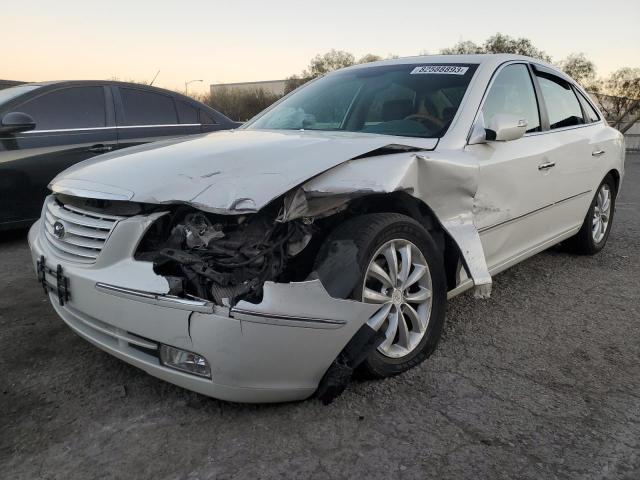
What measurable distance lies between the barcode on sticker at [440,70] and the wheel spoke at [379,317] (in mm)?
1719

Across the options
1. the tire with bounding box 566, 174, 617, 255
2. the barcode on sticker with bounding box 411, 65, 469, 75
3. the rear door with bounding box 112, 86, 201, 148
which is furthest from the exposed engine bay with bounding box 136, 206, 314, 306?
the rear door with bounding box 112, 86, 201, 148

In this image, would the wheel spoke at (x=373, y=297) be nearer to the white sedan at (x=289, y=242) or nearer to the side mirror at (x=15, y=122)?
the white sedan at (x=289, y=242)

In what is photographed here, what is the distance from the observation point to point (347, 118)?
3486 millimetres

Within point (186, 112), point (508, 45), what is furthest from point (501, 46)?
Answer: point (186, 112)

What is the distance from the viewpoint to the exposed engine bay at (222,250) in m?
2.07

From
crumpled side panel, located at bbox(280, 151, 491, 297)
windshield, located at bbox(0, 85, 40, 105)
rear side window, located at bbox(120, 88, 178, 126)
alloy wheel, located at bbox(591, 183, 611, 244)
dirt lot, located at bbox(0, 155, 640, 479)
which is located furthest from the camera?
rear side window, located at bbox(120, 88, 178, 126)

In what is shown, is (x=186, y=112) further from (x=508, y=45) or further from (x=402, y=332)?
(x=508, y=45)

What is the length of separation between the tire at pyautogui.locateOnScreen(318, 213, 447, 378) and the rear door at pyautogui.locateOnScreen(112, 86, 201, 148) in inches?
149

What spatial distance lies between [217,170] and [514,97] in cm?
223

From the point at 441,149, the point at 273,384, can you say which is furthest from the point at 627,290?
the point at 273,384

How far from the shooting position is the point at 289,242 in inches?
87.3

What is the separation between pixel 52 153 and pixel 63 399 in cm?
319

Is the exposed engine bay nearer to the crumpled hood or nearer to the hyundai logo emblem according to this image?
the crumpled hood

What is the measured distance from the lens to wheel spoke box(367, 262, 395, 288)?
2383 mm
